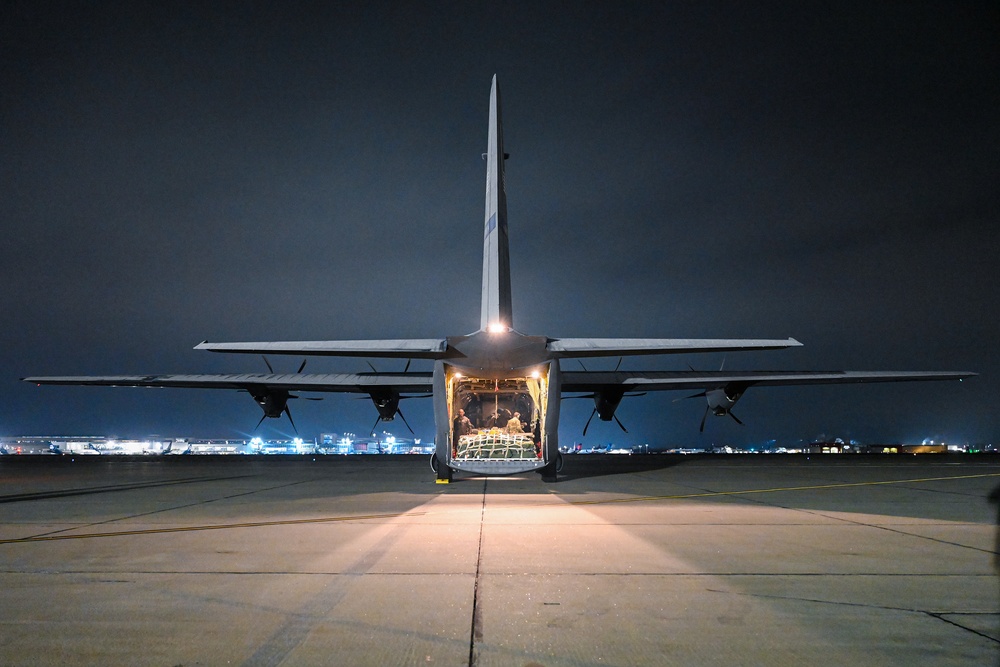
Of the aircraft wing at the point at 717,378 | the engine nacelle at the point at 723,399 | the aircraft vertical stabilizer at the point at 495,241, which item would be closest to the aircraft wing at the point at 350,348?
the aircraft vertical stabilizer at the point at 495,241

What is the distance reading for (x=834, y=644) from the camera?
3762 mm

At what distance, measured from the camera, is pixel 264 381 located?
18.7 meters

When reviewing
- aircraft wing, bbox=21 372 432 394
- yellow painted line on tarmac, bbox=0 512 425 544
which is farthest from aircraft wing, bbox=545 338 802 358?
aircraft wing, bbox=21 372 432 394

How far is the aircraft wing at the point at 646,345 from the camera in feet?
41.2

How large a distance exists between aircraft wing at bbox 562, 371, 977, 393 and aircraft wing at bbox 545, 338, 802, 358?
6039 mm

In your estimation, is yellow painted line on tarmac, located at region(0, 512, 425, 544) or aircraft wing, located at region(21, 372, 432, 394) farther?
aircraft wing, located at region(21, 372, 432, 394)

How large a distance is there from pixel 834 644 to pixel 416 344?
409 inches

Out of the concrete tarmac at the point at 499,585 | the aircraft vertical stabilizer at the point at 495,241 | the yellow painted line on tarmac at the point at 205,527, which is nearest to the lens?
the concrete tarmac at the point at 499,585

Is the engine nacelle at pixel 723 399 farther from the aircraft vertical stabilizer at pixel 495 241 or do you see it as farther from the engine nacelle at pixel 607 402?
the aircraft vertical stabilizer at pixel 495 241

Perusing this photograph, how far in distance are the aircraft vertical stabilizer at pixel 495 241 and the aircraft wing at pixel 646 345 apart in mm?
2128

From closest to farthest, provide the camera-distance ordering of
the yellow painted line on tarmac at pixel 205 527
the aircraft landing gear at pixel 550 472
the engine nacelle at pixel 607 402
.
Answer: the yellow painted line on tarmac at pixel 205 527
the aircraft landing gear at pixel 550 472
the engine nacelle at pixel 607 402

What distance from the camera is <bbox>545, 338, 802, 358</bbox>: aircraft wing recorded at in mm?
12555

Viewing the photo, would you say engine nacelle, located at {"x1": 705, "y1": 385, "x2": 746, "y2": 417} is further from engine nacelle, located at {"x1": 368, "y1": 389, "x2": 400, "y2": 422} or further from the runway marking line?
engine nacelle, located at {"x1": 368, "y1": 389, "x2": 400, "y2": 422}

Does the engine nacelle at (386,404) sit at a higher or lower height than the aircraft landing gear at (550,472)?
higher
